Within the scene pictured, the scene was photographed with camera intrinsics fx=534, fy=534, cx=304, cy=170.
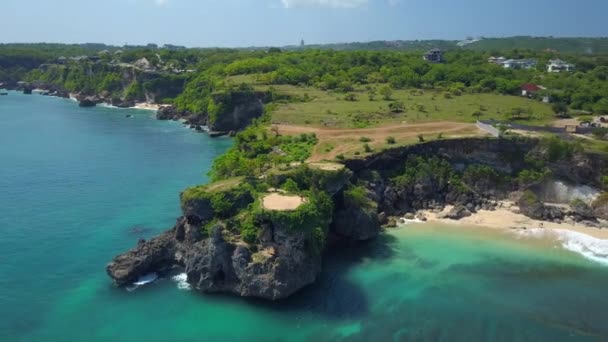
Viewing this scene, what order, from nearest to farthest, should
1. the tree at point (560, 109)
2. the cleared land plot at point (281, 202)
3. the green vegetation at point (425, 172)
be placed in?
the cleared land plot at point (281, 202)
the green vegetation at point (425, 172)
the tree at point (560, 109)

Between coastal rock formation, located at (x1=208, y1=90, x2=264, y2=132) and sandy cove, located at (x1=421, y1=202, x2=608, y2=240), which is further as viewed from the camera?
coastal rock formation, located at (x1=208, y1=90, x2=264, y2=132)

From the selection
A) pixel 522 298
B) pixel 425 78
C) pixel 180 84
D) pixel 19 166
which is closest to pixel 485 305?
pixel 522 298

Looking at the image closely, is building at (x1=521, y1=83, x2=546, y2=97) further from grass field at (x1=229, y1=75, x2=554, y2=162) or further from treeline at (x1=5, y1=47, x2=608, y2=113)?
grass field at (x1=229, y1=75, x2=554, y2=162)

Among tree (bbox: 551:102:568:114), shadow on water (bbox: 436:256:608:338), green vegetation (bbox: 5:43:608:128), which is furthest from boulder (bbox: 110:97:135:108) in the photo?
shadow on water (bbox: 436:256:608:338)

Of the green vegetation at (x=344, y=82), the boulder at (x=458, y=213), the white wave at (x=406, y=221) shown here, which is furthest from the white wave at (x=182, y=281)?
the green vegetation at (x=344, y=82)

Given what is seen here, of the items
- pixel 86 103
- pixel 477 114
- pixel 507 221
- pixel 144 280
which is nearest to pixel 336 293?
pixel 144 280

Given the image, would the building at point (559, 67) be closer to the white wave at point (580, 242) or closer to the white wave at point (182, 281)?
the white wave at point (580, 242)
